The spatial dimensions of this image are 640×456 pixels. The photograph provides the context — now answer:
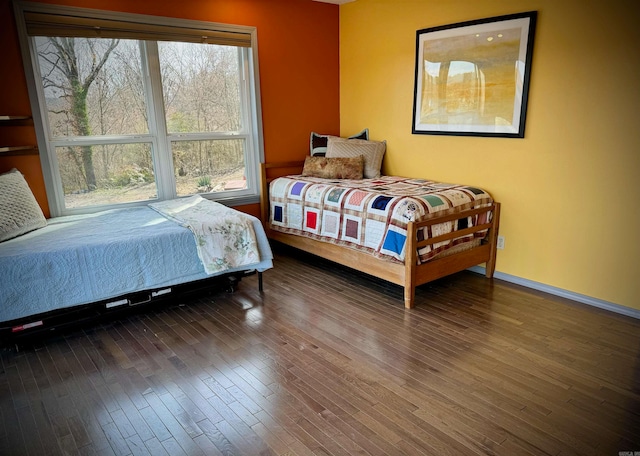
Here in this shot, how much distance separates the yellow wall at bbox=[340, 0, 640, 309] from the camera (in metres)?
2.70

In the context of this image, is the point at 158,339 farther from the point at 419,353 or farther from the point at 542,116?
the point at 542,116

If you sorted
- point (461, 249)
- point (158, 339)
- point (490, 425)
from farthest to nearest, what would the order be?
point (461, 249), point (158, 339), point (490, 425)

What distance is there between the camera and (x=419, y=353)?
2.44 metres

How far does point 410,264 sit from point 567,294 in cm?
125

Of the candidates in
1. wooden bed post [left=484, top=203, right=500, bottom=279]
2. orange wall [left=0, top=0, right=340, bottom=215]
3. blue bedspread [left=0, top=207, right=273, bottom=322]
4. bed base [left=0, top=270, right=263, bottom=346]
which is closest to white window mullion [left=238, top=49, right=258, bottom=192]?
orange wall [left=0, top=0, right=340, bottom=215]

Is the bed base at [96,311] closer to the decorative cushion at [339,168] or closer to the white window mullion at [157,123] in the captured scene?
the white window mullion at [157,123]

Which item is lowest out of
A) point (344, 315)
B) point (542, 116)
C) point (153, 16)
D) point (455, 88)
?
point (344, 315)

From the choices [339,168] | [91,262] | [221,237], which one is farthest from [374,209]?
[91,262]

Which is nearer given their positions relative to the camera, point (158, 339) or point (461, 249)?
point (158, 339)

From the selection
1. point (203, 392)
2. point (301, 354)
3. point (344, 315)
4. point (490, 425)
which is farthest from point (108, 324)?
point (490, 425)

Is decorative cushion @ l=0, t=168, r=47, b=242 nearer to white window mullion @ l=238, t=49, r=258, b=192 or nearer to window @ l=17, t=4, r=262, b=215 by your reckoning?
window @ l=17, t=4, r=262, b=215

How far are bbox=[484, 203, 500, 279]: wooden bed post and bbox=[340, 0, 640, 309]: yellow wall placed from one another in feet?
0.17

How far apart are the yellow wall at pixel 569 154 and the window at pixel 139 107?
5.76 ft

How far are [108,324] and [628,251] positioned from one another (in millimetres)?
3473
